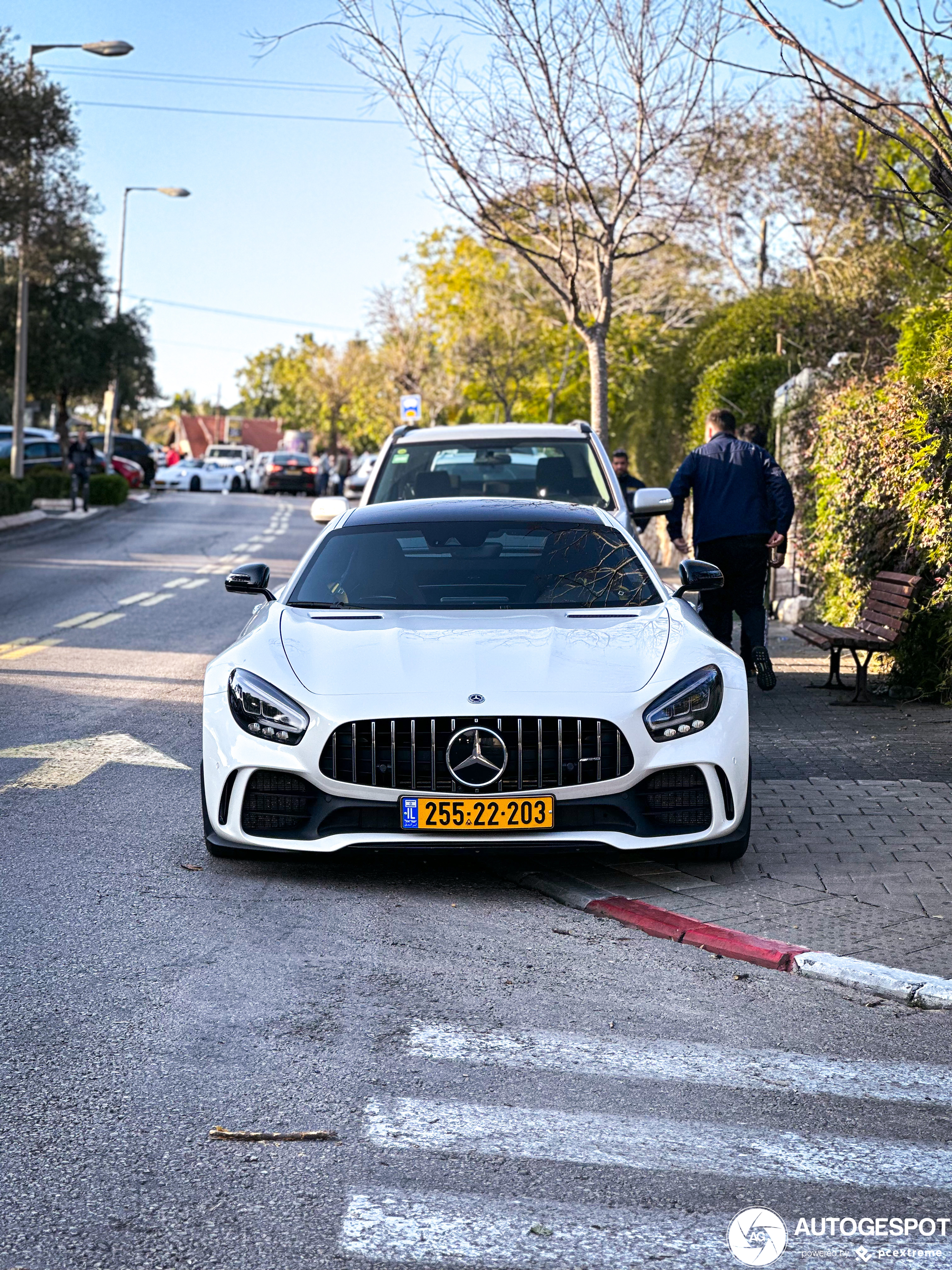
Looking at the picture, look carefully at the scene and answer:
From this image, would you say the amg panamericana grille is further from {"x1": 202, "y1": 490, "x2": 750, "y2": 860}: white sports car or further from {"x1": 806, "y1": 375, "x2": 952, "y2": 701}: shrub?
{"x1": 806, "y1": 375, "x2": 952, "y2": 701}: shrub

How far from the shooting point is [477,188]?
60.0 ft

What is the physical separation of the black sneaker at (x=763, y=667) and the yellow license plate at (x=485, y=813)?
535 centimetres

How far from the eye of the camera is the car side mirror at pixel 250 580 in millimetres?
7508

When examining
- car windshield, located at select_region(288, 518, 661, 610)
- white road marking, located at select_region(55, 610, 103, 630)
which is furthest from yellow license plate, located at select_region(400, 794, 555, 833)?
white road marking, located at select_region(55, 610, 103, 630)

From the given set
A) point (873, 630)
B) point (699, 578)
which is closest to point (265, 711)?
point (699, 578)

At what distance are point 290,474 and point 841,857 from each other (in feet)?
185

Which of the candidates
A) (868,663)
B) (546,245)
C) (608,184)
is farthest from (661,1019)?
(546,245)

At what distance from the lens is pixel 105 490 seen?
40219 millimetres

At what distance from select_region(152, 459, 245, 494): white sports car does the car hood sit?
54.9 meters

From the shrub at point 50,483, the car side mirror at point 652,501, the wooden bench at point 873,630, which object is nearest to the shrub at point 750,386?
the wooden bench at point 873,630

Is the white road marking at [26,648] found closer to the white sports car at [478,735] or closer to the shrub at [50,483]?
the white sports car at [478,735]

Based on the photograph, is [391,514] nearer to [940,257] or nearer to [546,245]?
[940,257]

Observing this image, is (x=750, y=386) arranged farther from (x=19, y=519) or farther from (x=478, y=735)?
(x=19, y=519)

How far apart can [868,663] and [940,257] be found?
796 centimetres
